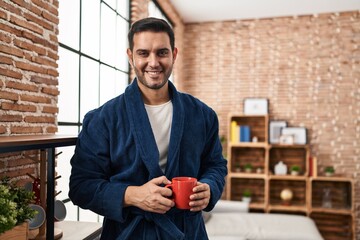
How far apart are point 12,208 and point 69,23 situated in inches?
70.4

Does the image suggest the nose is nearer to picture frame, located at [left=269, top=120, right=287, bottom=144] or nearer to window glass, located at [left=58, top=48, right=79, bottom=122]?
window glass, located at [left=58, top=48, right=79, bottom=122]

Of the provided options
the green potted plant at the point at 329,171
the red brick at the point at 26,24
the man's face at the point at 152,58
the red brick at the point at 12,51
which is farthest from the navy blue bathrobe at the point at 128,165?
the green potted plant at the point at 329,171

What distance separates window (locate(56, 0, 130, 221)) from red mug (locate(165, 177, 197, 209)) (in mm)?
1354

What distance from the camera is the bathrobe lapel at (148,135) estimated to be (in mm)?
1371

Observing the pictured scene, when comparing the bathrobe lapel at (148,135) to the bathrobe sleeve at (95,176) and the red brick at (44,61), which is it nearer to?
the bathrobe sleeve at (95,176)

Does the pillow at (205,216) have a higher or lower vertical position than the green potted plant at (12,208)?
lower

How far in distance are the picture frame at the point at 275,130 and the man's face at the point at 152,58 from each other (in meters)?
4.27

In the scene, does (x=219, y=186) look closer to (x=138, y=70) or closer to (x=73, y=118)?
(x=138, y=70)

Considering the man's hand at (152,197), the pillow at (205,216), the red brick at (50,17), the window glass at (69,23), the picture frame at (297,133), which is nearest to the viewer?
the man's hand at (152,197)

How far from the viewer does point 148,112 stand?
4.92 feet

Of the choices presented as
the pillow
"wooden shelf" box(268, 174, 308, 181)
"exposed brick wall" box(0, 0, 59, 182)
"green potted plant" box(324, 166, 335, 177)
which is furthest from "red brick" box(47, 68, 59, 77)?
"green potted plant" box(324, 166, 335, 177)

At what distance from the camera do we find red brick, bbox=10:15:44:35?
1.74 m

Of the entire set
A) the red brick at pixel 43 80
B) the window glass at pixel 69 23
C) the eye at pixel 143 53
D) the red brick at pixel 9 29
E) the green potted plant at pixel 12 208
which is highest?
the window glass at pixel 69 23

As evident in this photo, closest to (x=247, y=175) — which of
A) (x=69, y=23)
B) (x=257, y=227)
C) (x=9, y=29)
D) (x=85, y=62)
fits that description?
(x=257, y=227)
